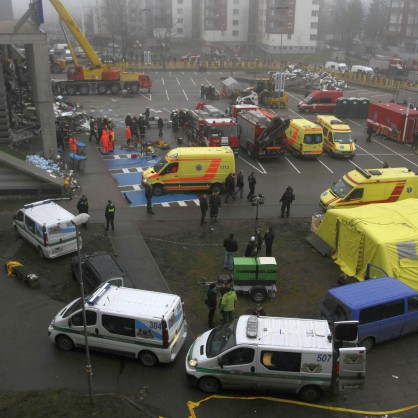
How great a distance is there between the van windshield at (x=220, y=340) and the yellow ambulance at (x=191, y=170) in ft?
39.2

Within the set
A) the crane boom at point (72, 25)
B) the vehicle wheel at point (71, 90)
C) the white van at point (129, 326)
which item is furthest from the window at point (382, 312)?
the vehicle wheel at point (71, 90)

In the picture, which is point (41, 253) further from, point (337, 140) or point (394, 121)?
point (394, 121)

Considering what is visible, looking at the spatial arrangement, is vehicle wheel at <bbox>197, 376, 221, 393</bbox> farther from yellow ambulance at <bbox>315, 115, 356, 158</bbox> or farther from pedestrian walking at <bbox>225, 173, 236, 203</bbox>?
yellow ambulance at <bbox>315, 115, 356, 158</bbox>

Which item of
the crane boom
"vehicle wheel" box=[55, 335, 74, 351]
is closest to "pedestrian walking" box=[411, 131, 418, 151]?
"vehicle wheel" box=[55, 335, 74, 351]

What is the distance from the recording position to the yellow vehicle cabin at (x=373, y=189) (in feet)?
67.6

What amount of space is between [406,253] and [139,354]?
27.8ft

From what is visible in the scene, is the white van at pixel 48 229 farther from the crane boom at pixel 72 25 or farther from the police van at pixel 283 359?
the crane boom at pixel 72 25

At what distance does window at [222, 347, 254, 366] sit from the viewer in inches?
428

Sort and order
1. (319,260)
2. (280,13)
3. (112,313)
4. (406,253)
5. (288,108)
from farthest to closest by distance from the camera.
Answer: (280,13) < (288,108) < (319,260) < (406,253) < (112,313)

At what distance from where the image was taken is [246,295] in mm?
15461

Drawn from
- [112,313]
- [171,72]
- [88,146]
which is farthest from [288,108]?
[112,313]

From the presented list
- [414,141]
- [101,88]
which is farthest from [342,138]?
[101,88]

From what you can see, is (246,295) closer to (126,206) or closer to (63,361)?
(63,361)

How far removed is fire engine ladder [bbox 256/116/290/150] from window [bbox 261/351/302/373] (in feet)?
61.8
